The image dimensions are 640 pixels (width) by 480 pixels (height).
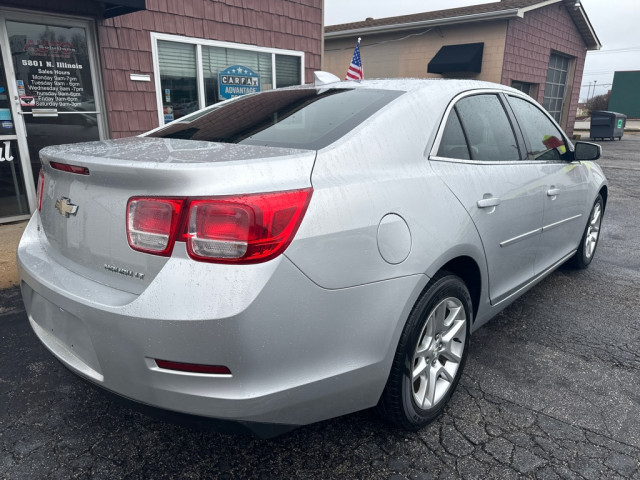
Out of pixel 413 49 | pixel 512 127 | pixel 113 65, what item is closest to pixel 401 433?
pixel 512 127

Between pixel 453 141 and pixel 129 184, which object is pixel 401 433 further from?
pixel 129 184

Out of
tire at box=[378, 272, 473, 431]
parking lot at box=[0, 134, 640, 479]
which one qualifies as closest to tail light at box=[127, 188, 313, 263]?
parking lot at box=[0, 134, 640, 479]

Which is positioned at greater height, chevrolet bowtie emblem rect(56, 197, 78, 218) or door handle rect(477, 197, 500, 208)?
chevrolet bowtie emblem rect(56, 197, 78, 218)

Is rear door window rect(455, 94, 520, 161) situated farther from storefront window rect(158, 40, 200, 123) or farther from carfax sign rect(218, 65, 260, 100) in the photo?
carfax sign rect(218, 65, 260, 100)

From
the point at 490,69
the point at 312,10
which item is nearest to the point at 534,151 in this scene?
the point at 312,10

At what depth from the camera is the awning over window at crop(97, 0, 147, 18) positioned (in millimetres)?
5285

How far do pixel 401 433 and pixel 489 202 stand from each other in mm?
1183

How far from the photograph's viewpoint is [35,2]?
5340mm

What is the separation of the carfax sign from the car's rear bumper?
20.6 feet

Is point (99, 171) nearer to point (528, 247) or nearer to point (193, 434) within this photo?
point (193, 434)

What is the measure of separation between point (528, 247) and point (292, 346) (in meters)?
1.93

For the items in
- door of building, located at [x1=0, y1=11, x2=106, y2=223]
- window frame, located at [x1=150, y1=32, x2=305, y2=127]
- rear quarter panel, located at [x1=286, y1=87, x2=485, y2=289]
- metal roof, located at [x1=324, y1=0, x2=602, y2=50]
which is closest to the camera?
rear quarter panel, located at [x1=286, y1=87, x2=485, y2=289]

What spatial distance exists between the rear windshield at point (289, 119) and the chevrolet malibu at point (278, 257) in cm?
1

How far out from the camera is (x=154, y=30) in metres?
6.52
